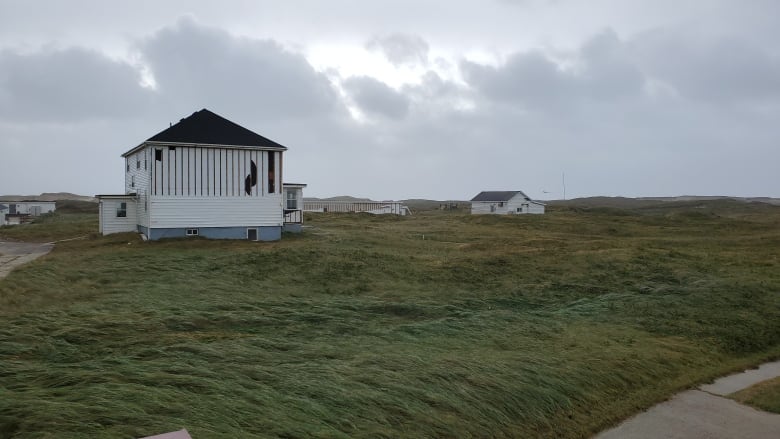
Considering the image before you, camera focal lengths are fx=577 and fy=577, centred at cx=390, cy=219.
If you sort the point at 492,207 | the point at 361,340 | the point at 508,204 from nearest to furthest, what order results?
1. the point at 361,340
2. the point at 508,204
3. the point at 492,207

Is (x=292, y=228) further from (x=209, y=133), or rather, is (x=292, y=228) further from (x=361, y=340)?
(x=361, y=340)

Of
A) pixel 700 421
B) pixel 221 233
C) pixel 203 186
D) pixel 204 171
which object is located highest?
pixel 204 171

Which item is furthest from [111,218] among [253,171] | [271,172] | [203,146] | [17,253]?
[271,172]

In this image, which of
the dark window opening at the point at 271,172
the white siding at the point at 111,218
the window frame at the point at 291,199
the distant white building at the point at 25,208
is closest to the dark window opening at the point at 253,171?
the dark window opening at the point at 271,172

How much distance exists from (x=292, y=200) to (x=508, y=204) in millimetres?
49414

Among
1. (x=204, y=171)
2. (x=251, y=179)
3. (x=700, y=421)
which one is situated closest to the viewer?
(x=700, y=421)

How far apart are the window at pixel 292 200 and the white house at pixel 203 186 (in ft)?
8.92

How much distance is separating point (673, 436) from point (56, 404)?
8534 millimetres

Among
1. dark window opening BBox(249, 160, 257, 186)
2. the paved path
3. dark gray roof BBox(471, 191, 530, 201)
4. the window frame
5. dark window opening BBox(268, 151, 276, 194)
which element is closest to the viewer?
the paved path

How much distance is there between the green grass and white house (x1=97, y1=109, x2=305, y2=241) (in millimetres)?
25562

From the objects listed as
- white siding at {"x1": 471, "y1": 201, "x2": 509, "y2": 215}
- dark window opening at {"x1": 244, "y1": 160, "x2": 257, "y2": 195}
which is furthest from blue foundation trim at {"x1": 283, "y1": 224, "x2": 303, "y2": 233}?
white siding at {"x1": 471, "y1": 201, "x2": 509, "y2": 215}

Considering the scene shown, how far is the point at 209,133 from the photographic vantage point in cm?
3103

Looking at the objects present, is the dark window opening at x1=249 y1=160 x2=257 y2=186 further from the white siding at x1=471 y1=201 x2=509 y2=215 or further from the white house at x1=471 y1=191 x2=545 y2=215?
the white house at x1=471 y1=191 x2=545 y2=215

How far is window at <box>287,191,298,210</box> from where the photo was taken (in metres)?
36.5
